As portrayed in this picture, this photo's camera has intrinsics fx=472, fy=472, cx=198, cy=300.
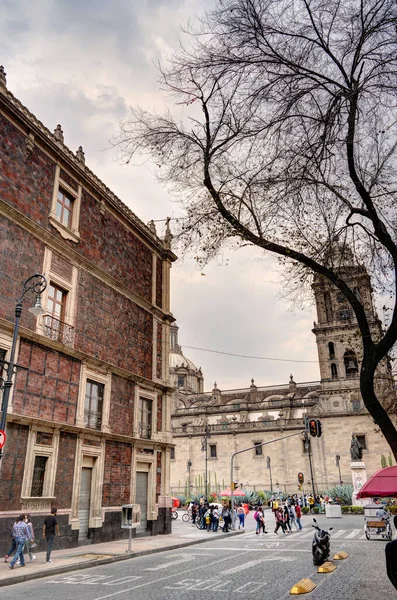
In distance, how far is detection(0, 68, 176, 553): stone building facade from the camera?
53.0 feet

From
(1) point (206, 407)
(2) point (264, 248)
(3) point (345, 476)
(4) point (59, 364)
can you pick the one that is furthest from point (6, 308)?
(1) point (206, 407)

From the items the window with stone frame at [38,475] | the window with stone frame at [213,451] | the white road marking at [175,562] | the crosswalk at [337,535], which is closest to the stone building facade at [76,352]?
the window with stone frame at [38,475]

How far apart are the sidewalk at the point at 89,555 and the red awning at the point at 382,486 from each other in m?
8.39

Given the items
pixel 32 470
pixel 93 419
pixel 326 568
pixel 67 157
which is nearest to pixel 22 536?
pixel 32 470

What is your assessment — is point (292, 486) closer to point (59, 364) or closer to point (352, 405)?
point (352, 405)

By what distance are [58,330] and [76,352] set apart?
3.82ft

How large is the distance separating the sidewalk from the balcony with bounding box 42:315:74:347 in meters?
7.28

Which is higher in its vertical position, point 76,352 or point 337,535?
point 76,352

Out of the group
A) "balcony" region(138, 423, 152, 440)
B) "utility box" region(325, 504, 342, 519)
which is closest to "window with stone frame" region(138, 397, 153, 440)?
"balcony" region(138, 423, 152, 440)

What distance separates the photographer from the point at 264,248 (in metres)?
9.42

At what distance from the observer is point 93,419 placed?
64.1 feet

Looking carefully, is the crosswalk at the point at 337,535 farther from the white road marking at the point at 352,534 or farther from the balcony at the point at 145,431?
the balcony at the point at 145,431

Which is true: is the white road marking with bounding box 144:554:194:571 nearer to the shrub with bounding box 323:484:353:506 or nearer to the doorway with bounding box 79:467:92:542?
the doorway with bounding box 79:467:92:542

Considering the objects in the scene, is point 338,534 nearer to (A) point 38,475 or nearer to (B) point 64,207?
(A) point 38,475
